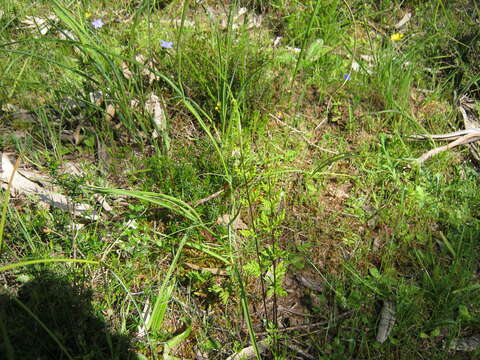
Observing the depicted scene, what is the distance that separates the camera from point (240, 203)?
75.3 inches

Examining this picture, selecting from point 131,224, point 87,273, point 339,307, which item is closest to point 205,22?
point 131,224

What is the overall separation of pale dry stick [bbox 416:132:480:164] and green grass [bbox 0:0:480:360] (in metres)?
0.04

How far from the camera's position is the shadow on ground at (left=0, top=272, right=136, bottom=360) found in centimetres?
139

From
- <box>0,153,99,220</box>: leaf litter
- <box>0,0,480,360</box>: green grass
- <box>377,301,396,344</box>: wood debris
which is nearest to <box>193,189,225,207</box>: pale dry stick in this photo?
<box>0,0,480,360</box>: green grass

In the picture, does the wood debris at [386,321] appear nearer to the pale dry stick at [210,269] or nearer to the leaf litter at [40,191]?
the pale dry stick at [210,269]

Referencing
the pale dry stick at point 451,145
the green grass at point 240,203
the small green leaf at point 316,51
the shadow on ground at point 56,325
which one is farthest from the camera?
the small green leaf at point 316,51

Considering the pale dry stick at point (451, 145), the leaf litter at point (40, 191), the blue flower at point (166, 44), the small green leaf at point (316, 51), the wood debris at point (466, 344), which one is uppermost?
the blue flower at point (166, 44)

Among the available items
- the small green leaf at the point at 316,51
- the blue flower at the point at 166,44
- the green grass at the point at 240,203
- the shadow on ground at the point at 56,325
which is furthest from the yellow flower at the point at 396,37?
the shadow on ground at the point at 56,325

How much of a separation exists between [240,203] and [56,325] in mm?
953

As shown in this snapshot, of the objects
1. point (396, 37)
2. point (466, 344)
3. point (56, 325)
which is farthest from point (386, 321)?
point (396, 37)

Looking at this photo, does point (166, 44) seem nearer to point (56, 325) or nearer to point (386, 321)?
point (56, 325)

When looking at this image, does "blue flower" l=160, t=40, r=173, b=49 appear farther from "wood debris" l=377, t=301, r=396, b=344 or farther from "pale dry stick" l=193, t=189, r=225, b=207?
"wood debris" l=377, t=301, r=396, b=344

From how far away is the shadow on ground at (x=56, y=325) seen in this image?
4.58 ft

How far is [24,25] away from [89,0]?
0.50 m
